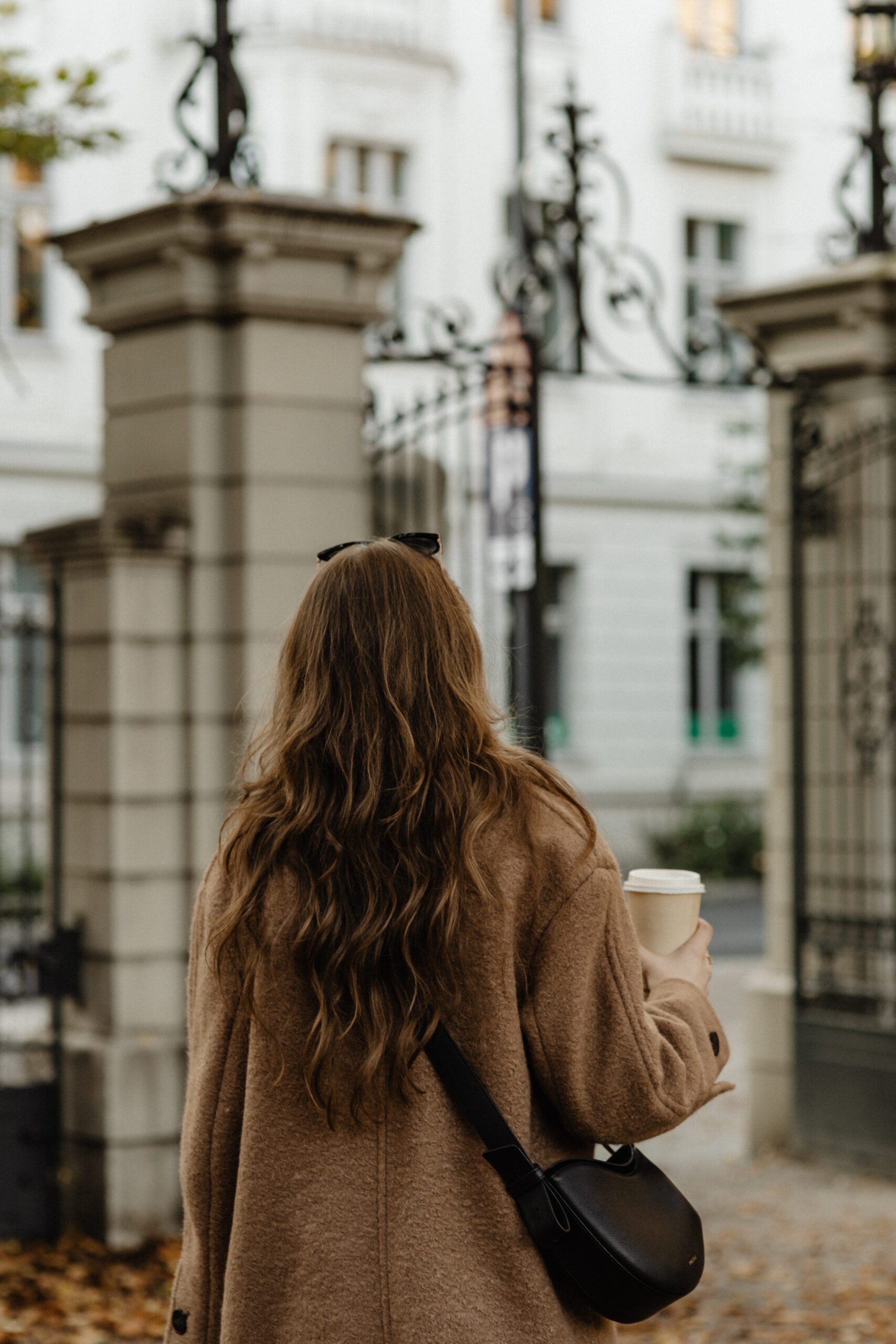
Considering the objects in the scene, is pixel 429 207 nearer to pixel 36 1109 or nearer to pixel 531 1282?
pixel 36 1109

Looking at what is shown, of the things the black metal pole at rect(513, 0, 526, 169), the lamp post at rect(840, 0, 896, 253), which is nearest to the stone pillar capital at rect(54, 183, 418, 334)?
the lamp post at rect(840, 0, 896, 253)

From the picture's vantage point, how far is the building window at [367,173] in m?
20.8

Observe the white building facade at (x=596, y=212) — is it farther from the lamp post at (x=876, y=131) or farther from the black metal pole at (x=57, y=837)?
the black metal pole at (x=57, y=837)

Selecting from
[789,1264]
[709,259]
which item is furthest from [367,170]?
[789,1264]

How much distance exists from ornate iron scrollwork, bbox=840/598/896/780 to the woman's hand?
5.33m

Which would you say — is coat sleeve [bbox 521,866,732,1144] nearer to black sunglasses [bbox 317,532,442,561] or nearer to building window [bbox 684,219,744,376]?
black sunglasses [bbox 317,532,442,561]

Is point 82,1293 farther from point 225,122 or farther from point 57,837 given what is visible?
point 225,122

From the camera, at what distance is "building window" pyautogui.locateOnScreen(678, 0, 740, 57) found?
23.6 metres

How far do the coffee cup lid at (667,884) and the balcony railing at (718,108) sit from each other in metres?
21.5

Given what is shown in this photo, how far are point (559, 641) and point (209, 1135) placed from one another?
19.2 m

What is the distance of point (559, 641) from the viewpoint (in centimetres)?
2148

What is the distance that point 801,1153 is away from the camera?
7.79 metres

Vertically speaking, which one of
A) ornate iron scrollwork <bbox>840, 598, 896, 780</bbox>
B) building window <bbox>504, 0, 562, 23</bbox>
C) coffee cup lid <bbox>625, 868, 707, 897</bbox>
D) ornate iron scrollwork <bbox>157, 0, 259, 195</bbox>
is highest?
building window <bbox>504, 0, 562, 23</bbox>

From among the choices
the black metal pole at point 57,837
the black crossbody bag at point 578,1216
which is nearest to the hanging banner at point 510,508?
the black metal pole at point 57,837
